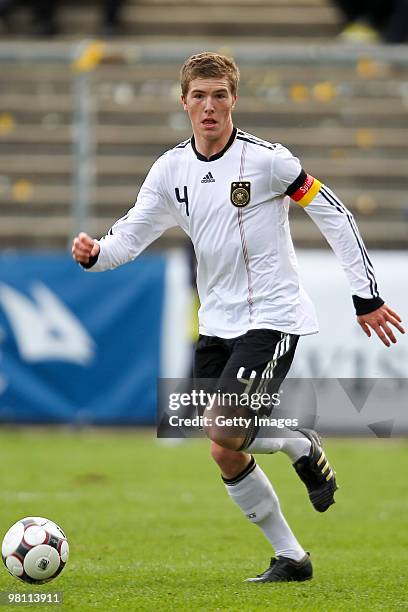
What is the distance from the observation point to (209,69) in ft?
17.4

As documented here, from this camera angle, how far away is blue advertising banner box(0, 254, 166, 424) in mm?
12180

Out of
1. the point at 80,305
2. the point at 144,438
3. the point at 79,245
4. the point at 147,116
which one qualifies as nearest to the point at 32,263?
the point at 80,305

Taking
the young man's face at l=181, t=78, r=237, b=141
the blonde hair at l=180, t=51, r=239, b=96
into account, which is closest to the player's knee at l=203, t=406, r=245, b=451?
the young man's face at l=181, t=78, r=237, b=141

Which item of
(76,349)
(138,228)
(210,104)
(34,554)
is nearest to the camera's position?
(34,554)

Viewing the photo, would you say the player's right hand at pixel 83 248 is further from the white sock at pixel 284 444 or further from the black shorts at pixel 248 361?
the white sock at pixel 284 444

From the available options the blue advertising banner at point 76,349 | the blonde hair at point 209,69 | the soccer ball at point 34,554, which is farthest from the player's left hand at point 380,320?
the blue advertising banner at point 76,349

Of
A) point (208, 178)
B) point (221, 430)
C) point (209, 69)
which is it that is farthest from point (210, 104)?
point (221, 430)

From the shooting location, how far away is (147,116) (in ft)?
50.5

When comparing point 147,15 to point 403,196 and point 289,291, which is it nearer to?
point 403,196

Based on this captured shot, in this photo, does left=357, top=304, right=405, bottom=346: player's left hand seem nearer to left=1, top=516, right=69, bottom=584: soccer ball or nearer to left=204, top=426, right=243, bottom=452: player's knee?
left=204, top=426, right=243, bottom=452: player's knee

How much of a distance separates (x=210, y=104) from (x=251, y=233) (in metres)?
0.60

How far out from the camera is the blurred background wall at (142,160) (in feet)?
39.9

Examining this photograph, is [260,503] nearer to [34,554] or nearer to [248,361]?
[248,361]

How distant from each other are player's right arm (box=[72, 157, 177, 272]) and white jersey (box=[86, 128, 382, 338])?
0.04 feet
